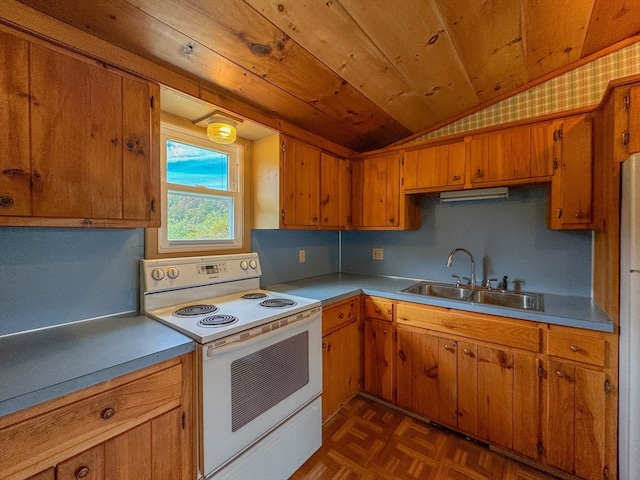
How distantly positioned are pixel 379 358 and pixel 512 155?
5.54ft

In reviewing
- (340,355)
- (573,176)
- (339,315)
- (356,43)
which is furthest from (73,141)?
(573,176)

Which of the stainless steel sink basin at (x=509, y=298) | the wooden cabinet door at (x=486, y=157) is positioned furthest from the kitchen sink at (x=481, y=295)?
the wooden cabinet door at (x=486, y=157)

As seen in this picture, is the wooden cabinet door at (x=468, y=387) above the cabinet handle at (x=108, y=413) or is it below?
below

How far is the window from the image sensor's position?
1.70m

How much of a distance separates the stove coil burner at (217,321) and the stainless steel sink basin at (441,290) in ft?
4.38

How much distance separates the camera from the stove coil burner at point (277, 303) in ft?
5.22

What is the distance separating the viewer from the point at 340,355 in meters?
2.00

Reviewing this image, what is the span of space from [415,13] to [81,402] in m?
2.01

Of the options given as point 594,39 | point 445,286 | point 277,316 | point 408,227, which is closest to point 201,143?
point 277,316

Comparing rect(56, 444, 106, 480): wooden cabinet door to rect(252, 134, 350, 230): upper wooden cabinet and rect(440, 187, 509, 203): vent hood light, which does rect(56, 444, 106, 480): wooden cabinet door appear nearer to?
rect(252, 134, 350, 230): upper wooden cabinet

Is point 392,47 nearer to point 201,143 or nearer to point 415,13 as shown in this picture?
point 415,13

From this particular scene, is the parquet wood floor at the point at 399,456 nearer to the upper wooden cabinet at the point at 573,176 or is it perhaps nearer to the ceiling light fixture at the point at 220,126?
the upper wooden cabinet at the point at 573,176

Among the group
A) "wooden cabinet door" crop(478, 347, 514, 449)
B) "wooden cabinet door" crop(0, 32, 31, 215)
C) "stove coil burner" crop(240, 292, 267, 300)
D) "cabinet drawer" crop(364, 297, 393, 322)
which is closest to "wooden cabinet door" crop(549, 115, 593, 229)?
"wooden cabinet door" crop(478, 347, 514, 449)

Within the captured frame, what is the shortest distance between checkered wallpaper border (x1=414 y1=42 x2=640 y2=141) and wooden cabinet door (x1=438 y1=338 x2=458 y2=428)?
1.63 m
